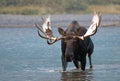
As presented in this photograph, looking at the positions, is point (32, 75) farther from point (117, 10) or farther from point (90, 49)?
point (117, 10)

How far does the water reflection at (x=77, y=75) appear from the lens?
20844 millimetres

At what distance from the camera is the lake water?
21.4m

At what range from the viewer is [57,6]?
7006 centimetres

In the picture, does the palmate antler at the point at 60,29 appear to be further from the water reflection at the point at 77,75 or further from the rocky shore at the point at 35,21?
the rocky shore at the point at 35,21

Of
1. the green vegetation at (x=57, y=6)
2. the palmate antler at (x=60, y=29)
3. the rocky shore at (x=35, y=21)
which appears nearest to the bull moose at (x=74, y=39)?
the palmate antler at (x=60, y=29)

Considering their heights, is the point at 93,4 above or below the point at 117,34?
above

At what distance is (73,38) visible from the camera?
69.3ft

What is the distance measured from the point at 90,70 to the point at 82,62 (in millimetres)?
776

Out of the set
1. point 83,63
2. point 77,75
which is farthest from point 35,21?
point 77,75

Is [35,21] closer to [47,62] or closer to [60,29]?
[47,62]

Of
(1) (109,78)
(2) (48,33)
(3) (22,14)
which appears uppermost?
(3) (22,14)

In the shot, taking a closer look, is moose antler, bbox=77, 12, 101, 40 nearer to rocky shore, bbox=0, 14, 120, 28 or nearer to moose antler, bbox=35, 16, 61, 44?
moose antler, bbox=35, 16, 61, 44

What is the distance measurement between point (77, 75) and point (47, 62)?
3894 mm

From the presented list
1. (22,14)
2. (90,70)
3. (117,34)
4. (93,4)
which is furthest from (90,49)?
(93,4)
